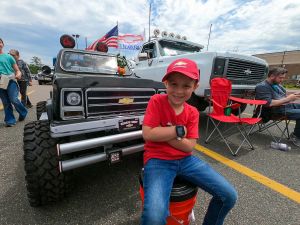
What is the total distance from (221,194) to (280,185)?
63.1 inches

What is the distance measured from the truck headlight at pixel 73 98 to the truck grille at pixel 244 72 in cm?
340

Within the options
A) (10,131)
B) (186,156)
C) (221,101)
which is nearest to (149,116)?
(186,156)

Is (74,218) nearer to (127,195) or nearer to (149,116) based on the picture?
(127,195)

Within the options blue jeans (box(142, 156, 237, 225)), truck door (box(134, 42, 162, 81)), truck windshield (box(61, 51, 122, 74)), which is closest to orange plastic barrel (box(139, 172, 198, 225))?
blue jeans (box(142, 156, 237, 225))

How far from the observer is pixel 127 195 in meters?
2.35

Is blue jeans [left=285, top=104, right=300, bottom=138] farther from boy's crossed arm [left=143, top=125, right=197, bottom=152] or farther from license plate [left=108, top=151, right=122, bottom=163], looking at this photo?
license plate [left=108, top=151, right=122, bottom=163]

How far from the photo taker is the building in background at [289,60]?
55719mm

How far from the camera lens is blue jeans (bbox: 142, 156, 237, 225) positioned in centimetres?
137

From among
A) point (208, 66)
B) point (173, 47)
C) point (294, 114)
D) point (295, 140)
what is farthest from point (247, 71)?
point (173, 47)

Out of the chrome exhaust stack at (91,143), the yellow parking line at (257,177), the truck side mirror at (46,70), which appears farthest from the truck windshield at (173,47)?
the chrome exhaust stack at (91,143)

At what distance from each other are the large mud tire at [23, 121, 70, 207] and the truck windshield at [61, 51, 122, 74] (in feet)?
5.17

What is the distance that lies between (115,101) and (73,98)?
463 mm

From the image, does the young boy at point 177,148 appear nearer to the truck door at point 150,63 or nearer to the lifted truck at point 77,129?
the lifted truck at point 77,129

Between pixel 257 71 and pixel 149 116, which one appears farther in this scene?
pixel 257 71
